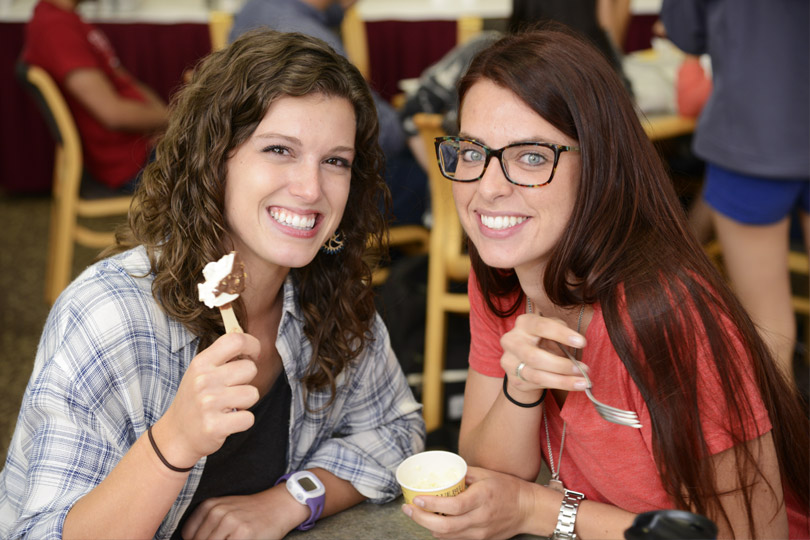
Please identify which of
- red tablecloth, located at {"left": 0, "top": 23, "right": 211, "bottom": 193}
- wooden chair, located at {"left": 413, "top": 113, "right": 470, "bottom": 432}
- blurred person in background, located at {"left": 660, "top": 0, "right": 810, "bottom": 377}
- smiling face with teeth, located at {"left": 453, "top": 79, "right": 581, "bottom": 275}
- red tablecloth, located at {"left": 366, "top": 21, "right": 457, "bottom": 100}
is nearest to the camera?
smiling face with teeth, located at {"left": 453, "top": 79, "right": 581, "bottom": 275}

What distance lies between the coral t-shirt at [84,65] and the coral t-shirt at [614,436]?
8.32 feet

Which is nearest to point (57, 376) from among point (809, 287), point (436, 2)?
point (809, 287)

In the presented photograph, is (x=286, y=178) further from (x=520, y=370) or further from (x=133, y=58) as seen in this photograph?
(x=133, y=58)

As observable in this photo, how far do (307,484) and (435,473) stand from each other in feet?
0.94

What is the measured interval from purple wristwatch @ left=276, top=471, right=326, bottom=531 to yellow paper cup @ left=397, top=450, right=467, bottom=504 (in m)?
0.23

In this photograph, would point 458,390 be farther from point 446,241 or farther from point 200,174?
point 200,174

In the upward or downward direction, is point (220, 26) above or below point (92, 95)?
above

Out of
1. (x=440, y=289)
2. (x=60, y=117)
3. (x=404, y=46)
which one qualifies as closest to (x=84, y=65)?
(x=60, y=117)

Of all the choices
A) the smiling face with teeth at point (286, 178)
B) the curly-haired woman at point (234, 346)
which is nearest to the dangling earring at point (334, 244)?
the curly-haired woman at point (234, 346)

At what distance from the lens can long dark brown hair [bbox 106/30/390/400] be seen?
1339 millimetres

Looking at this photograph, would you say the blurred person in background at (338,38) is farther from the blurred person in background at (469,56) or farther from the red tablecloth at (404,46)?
the red tablecloth at (404,46)

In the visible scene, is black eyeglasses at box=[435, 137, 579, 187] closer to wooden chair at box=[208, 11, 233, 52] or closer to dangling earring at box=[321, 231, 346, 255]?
dangling earring at box=[321, 231, 346, 255]

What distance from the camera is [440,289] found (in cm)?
274

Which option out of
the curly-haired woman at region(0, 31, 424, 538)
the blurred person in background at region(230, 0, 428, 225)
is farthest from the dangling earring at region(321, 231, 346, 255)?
the blurred person in background at region(230, 0, 428, 225)
